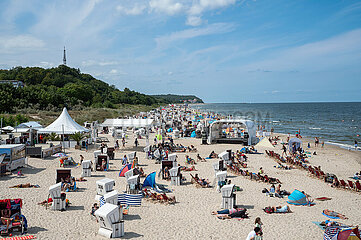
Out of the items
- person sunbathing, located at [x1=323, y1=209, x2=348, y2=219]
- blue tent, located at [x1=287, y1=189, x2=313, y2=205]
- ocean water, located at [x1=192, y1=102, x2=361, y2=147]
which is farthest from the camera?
ocean water, located at [x1=192, y1=102, x2=361, y2=147]

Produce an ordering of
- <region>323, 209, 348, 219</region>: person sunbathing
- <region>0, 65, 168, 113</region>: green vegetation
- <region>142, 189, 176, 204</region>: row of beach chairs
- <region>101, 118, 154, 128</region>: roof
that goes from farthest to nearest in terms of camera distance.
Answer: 1. <region>0, 65, 168, 113</region>: green vegetation
2. <region>101, 118, 154, 128</region>: roof
3. <region>142, 189, 176, 204</region>: row of beach chairs
4. <region>323, 209, 348, 219</region>: person sunbathing

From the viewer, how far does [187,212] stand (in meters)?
9.70

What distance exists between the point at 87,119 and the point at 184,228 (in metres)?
36.1

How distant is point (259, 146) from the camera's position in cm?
2323

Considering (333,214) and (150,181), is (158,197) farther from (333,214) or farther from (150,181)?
(333,214)

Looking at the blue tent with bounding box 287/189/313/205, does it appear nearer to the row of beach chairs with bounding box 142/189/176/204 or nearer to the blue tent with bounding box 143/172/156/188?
the row of beach chairs with bounding box 142/189/176/204

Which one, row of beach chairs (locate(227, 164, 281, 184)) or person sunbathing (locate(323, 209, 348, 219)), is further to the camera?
row of beach chairs (locate(227, 164, 281, 184))

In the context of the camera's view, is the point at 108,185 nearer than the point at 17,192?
Yes

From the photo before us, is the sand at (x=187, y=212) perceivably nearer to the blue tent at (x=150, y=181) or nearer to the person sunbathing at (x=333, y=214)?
the person sunbathing at (x=333, y=214)

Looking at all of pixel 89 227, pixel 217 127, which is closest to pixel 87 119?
pixel 217 127

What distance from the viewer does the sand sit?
8023 millimetres

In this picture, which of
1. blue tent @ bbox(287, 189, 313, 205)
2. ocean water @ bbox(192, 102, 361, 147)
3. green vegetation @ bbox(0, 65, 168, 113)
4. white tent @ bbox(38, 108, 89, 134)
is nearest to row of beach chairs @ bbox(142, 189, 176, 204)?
blue tent @ bbox(287, 189, 313, 205)

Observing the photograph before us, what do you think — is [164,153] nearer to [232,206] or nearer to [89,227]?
[232,206]

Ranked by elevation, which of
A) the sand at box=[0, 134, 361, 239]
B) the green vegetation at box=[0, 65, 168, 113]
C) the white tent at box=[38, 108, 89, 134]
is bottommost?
the sand at box=[0, 134, 361, 239]
